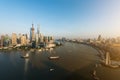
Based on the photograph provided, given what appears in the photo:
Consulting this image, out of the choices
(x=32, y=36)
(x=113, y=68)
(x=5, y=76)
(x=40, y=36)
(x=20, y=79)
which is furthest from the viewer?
(x=32, y=36)

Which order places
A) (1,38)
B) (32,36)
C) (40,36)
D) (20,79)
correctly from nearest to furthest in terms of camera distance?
1. (20,79)
2. (1,38)
3. (40,36)
4. (32,36)

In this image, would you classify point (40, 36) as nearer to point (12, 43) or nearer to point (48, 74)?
point (12, 43)

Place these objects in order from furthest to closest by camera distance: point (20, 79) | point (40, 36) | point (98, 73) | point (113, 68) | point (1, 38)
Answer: point (40, 36), point (1, 38), point (113, 68), point (98, 73), point (20, 79)

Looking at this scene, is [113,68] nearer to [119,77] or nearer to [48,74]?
[119,77]

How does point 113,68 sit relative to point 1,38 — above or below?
below

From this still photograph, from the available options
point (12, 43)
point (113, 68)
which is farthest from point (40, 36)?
point (113, 68)

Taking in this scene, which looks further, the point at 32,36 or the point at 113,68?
the point at 32,36

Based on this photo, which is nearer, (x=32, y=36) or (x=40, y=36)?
(x=40, y=36)

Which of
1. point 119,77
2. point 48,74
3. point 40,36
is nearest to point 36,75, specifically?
point 48,74

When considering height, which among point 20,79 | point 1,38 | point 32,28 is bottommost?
point 20,79
